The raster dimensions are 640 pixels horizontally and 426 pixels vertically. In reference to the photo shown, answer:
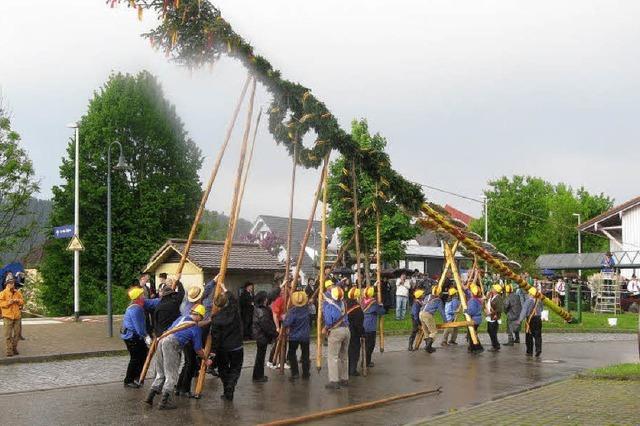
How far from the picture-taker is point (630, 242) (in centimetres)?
4512

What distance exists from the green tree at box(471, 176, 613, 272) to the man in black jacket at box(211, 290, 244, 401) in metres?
56.3

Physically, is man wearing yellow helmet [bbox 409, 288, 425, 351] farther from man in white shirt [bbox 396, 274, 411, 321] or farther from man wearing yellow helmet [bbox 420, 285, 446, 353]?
man in white shirt [bbox 396, 274, 411, 321]

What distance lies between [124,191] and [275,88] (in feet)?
98.3

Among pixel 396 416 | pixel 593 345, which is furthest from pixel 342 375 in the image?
pixel 593 345

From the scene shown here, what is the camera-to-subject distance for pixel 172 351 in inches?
479

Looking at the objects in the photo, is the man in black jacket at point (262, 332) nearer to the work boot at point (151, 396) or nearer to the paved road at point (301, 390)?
the paved road at point (301, 390)

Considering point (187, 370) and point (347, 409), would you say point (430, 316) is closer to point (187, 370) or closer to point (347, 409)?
point (187, 370)

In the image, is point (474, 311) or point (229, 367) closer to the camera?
point (229, 367)

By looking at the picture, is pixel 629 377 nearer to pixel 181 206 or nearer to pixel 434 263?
pixel 181 206

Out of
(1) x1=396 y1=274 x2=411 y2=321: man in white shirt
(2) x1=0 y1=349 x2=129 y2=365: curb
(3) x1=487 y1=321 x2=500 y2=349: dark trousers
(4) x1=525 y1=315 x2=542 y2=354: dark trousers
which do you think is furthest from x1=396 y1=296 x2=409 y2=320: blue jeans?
(2) x1=0 y1=349 x2=129 y2=365: curb

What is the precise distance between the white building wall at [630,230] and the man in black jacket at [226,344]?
118ft

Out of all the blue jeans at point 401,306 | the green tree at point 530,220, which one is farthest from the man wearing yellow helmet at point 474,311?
the green tree at point 530,220

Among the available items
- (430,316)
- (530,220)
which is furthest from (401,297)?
(530,220)

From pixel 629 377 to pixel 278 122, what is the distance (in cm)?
816
